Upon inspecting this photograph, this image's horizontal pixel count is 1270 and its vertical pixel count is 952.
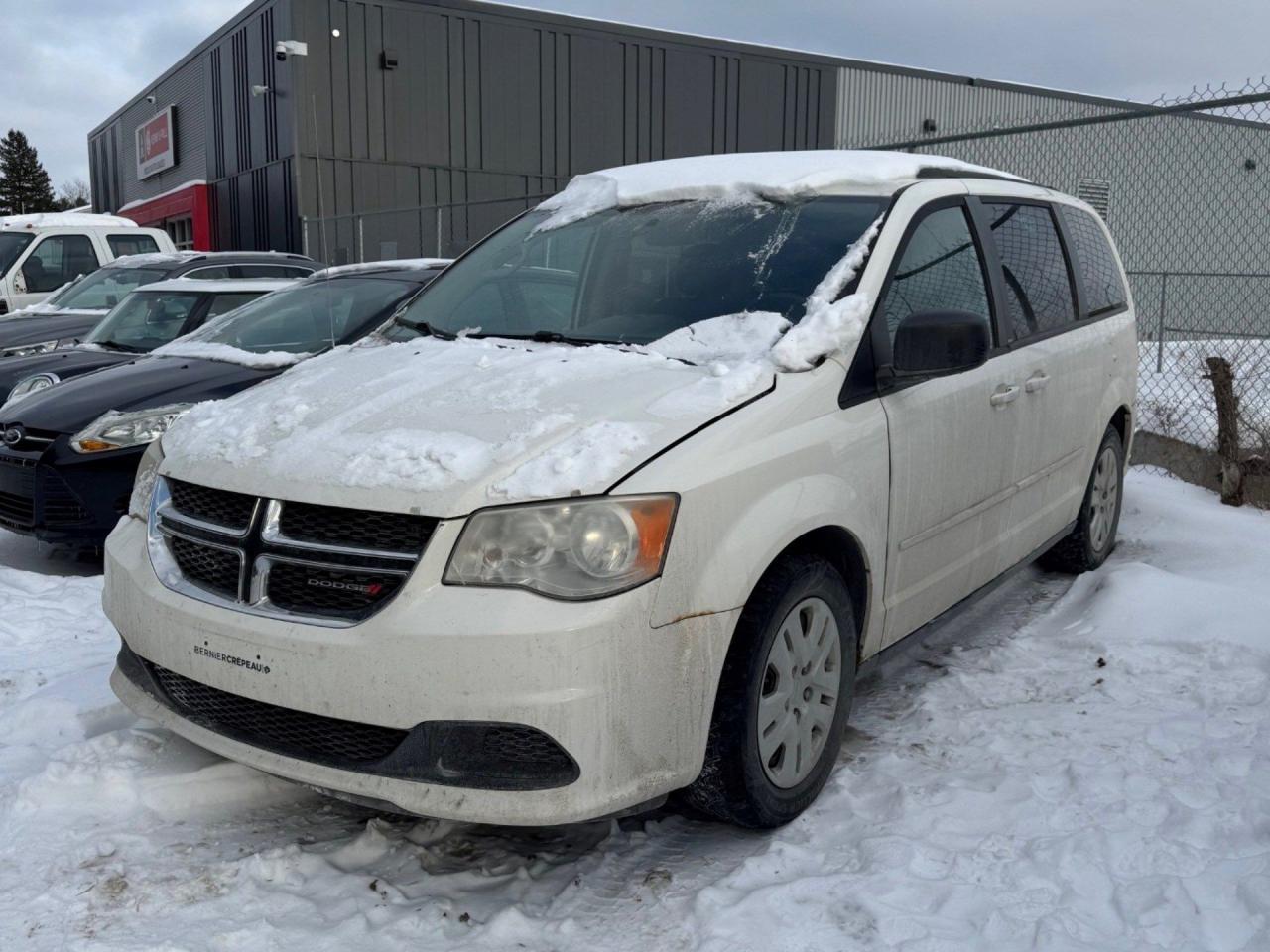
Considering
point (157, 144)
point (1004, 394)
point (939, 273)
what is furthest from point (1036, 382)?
point (157, 144)

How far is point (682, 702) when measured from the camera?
2656 millimetres

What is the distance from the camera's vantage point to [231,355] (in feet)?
20.3

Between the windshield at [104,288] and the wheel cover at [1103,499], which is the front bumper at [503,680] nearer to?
the wheel cover at [1103,499]

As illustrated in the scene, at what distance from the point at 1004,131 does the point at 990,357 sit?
4.83 m

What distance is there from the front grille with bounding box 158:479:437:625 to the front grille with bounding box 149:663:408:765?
25cm

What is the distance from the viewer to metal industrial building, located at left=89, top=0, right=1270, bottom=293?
19047 millimetres

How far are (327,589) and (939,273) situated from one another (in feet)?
7.31

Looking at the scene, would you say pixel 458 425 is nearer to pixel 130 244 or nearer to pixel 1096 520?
pixel 1096 520

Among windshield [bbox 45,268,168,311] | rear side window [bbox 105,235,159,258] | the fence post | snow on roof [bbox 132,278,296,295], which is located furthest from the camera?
rear side window [bbox 105,235,159,258]

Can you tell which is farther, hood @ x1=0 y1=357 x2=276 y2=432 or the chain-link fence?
the chain-link fence

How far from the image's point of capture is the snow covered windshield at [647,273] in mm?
3531

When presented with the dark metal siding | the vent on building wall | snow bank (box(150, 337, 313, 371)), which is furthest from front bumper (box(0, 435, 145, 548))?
the vent on building wall

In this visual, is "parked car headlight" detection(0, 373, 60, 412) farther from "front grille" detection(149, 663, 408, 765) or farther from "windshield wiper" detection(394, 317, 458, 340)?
"front grille" detection(149, 663, 408, 765)

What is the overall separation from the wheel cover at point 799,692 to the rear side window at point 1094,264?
250 centimetres
